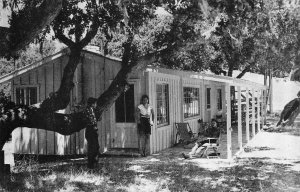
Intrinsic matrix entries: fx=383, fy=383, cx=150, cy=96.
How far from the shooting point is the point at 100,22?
11.7 m

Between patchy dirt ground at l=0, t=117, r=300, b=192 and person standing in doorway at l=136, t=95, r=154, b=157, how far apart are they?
0.55 m

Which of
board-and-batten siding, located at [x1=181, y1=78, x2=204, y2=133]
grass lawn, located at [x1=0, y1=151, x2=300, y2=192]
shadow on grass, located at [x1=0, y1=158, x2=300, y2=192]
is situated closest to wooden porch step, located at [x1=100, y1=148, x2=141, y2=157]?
grass lawn, located at [x1=0, y1=151, x2=300, y2=192]

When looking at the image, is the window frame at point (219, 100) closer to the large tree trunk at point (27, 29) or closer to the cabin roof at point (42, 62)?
the cabin roof at point (42, 62)

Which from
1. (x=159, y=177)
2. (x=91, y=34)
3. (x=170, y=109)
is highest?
(x=91, y=34)

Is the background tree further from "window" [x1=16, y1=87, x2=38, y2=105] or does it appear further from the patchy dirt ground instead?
"window" [x1=16, y1=87, x2=38, y2=105]

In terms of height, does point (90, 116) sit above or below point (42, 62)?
below

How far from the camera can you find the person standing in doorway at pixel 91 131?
10.2 metres

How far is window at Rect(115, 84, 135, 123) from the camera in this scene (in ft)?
43.3

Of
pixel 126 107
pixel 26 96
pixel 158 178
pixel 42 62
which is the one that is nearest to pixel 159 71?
pixel 126 107

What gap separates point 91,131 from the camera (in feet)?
33.9

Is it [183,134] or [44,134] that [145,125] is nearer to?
[183,134]

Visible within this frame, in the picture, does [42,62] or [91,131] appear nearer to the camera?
[91,131]

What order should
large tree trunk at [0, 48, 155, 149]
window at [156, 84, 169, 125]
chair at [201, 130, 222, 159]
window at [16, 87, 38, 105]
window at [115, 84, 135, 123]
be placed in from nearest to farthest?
large tree trunk at [0, 48, 155, 149] < chair at [201, 130, 222, 159] < window at [115, 84, 135, 123] < window at [156, 84, 169, 125] < window at [16, 87, 38, 105]

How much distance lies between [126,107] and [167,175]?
4.26 metres
